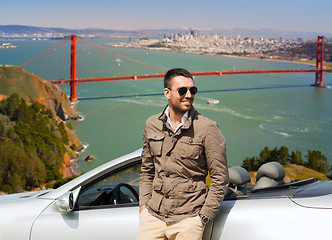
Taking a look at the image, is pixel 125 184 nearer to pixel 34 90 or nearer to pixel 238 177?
pixel 238 177

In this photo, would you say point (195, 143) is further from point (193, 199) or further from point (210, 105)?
point (210, 105)

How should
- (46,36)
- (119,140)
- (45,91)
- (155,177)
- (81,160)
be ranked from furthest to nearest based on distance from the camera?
(46,36) < (45,91) < (119,140) < (81,160) < (155,177)

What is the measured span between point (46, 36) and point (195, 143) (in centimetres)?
9142

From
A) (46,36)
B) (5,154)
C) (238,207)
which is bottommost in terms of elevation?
(5,154)

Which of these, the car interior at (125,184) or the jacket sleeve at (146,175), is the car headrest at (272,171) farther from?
the jacket sleeve at (146,175)

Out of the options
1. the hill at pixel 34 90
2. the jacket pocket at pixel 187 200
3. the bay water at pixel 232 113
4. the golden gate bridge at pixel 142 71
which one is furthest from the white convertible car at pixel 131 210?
the golden gate bridge at pixel 142 71

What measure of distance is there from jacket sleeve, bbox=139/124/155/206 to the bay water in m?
24.5

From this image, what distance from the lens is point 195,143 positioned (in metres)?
1.59

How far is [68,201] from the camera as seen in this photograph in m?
1.80

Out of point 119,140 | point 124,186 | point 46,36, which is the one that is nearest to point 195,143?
point 124,186

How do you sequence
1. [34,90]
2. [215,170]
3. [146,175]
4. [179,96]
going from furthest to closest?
[34,90]
[146,175]
[179,96]
[215,170]

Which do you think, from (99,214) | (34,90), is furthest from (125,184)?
(34,90)

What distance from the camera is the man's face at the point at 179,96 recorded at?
5.49 feet

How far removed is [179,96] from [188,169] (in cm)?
32
